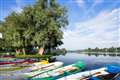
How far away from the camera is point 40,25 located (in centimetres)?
3612

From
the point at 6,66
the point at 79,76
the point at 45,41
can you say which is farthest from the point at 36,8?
the point at 79,76

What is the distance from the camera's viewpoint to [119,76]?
13.8 meters

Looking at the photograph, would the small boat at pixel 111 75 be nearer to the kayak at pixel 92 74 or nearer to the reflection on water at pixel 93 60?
the kayak at pixel 92 74

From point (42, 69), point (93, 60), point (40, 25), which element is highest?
point (40, 25)

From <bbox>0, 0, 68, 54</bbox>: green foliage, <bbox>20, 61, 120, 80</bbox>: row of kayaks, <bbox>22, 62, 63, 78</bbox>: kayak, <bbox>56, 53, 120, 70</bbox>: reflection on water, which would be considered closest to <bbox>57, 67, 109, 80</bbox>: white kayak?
<bbox>20, 61, 120, 80</bbox>: row of kayaks

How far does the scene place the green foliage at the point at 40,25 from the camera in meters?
35.8

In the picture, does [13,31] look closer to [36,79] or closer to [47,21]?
[47,21]

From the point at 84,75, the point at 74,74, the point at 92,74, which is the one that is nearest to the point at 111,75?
the point at 92,74

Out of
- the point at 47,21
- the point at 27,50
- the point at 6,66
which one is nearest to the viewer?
the point at 6,66

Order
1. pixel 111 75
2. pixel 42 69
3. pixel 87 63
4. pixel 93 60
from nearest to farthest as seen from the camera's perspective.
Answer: pixel 111 75 → pixel 42 69 → pixel 87 63 → pixel 93 60

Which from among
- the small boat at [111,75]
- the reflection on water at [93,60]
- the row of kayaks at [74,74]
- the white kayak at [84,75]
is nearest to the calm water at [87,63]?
the reflection on water at [93,60]

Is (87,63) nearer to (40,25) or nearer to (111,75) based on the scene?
(40,25)

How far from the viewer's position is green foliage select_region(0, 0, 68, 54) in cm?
3575

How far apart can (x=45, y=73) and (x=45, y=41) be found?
2024 centimetres
